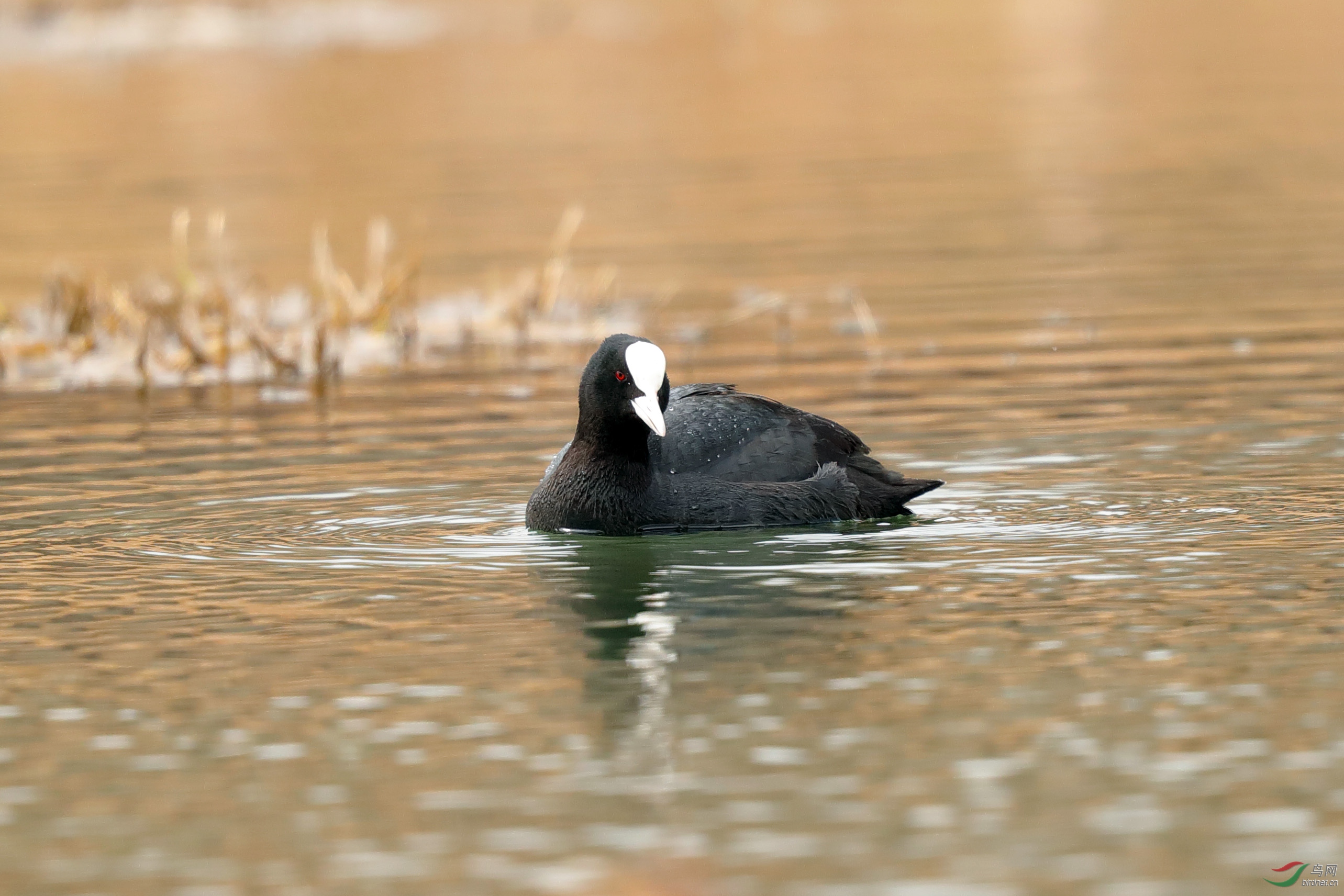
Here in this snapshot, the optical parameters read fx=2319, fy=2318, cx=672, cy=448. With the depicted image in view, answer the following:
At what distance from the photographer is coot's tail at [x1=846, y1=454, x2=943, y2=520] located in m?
12.8

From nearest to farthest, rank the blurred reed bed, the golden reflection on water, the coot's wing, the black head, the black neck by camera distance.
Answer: the golden reflection on water, the black head, the black neck, the coot's wing, the blurred reed bed

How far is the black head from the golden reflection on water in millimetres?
646

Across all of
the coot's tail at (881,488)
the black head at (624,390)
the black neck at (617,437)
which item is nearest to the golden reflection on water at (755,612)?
the coot's tail at (881,488)

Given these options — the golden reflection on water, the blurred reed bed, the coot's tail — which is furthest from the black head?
the blurred reed bed

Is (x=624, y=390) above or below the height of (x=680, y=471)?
above

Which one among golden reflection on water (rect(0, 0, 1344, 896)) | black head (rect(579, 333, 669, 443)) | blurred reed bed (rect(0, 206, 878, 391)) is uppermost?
blurred reed bed (rect(0, 206, 878, 391))

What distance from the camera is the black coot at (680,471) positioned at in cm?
1246

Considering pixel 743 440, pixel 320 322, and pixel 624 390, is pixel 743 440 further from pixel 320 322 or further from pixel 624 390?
pixel 320 322

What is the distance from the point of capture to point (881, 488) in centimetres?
1277

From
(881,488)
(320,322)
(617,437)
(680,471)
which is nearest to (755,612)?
(617,437)

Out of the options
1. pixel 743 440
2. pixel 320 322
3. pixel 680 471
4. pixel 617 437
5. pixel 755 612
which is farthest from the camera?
pixel 320 322

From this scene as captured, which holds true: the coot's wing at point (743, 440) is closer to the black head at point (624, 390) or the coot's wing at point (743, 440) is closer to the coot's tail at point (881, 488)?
the coot's tail at point (881, 488)

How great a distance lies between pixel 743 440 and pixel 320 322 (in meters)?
7.71

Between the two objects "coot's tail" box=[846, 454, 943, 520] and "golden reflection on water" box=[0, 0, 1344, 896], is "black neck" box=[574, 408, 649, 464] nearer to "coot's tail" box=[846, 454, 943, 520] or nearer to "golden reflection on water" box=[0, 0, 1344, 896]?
"golden reflection on water" box=[0, 0, 1344, 896]
